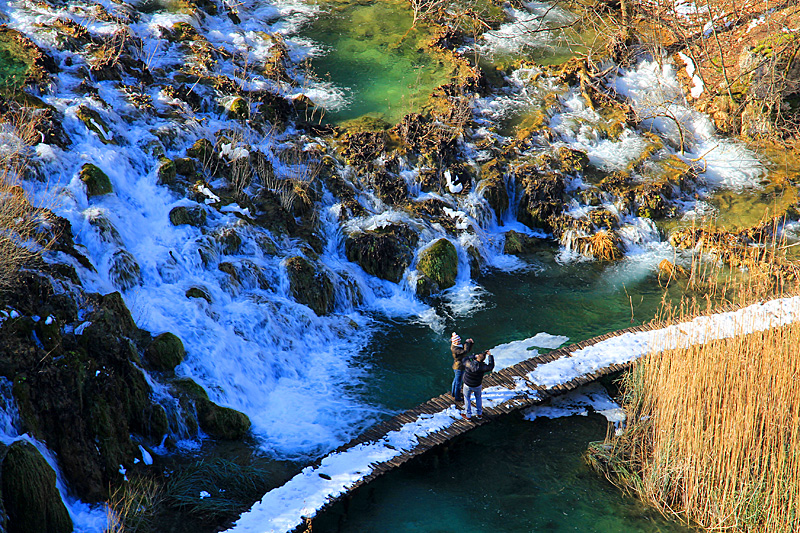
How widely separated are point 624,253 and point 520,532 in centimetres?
854

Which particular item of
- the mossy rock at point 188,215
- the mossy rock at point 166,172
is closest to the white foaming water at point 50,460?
the mossy rock at point 188,215

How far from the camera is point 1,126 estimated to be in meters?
12.8

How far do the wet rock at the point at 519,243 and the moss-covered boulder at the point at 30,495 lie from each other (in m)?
10.5

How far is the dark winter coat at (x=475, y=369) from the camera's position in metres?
9.98

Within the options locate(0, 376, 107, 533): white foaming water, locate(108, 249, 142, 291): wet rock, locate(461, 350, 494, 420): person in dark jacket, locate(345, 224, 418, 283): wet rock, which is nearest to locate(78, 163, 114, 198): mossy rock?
locate(108, 249, 142, 291): wet rock

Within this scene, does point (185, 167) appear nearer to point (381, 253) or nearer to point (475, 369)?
point (381, 253)

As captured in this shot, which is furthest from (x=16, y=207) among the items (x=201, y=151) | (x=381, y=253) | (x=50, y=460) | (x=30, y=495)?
(x=381, y=253)

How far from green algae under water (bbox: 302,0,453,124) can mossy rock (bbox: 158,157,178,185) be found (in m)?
5.09

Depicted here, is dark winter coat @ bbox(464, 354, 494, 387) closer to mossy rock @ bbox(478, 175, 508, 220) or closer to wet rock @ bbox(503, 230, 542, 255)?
wet rock @ bbox(503, 230, 542, 255)

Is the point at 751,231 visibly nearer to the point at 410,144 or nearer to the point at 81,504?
the point at 410,144

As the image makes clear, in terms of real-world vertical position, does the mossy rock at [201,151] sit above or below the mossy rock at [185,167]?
above

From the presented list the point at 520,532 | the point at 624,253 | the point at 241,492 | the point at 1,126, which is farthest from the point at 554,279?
the point at 1,126

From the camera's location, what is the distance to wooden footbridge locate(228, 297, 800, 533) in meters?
8.65

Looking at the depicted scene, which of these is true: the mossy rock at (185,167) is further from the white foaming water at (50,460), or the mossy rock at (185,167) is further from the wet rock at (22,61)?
the white foaming water at (50,460)
